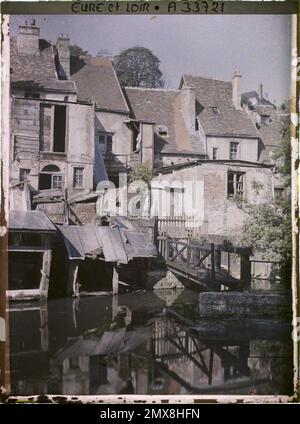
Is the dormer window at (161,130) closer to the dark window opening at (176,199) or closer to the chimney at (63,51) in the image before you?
the dark window opening at (176,199)

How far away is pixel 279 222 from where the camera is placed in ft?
10.5

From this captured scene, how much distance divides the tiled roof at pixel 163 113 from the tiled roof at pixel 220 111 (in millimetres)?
168

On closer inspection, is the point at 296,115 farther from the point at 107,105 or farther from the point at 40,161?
the point at 40,161

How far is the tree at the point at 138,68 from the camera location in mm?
3264

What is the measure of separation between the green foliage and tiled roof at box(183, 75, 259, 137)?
0.59m

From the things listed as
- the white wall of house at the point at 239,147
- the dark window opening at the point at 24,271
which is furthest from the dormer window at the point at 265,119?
the dark window opening at the point at 24,271

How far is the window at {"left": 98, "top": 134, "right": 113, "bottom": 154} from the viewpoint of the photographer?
136 inches

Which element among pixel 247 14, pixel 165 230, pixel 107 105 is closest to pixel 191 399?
pixel 165 230

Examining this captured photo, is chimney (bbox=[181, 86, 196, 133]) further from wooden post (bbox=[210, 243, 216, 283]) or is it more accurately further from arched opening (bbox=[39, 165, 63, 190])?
arched opening (bbox=[39, 165, 63, 190])

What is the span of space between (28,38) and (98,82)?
0.60 meters

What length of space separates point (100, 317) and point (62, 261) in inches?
29.3

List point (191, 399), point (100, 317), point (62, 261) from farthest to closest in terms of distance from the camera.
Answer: point (62, 261) → point (100, 317) → point (191, 399)

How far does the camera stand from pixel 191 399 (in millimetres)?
2885

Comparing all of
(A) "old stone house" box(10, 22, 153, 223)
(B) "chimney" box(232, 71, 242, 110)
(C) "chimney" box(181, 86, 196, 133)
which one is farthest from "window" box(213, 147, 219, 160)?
(A) "old stone house" box(10, 22, 153, 223)
